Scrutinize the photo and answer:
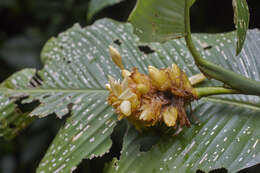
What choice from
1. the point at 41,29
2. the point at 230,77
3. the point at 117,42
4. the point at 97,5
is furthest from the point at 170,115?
the point at 41,29

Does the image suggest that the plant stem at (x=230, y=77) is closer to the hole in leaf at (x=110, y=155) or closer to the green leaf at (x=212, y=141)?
the green leaf at (x=212, y=141)

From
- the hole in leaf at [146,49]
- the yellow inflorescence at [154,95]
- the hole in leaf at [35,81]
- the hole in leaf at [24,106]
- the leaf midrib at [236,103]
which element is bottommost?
the leaf midrib at [236,103]

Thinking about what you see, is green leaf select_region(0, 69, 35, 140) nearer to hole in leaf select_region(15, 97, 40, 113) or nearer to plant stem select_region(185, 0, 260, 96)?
hole in leaf select_region(15, 97, 40, 113)

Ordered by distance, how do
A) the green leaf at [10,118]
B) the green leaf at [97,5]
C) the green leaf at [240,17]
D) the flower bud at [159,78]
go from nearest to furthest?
the green leaf at [240,17] → the flower bud at [159,78] → the green leaf at [10,118] → the green leaf at [97,5]

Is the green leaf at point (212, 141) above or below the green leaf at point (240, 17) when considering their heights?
below

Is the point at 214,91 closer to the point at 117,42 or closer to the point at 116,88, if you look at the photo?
the point at 116,88

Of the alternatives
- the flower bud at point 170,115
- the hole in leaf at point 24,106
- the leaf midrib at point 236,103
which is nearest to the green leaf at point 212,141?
the leaf midrib at point 236,103

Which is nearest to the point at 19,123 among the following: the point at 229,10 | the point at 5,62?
the point at 5,62
